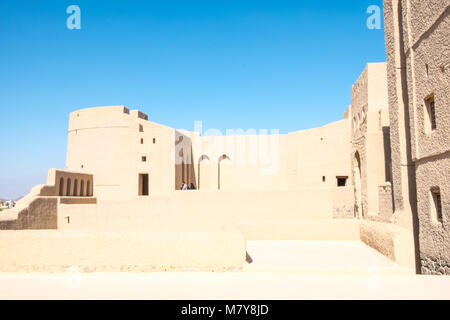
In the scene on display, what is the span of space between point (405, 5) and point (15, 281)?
11455mm

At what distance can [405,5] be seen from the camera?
387 inches

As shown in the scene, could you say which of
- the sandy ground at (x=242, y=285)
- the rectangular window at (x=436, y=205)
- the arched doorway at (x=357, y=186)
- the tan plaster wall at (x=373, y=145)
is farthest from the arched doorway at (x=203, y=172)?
the sandy ground at (x=242, y=285)

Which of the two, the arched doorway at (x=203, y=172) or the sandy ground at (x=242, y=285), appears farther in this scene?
the arched doorway at (x=203, y=172)

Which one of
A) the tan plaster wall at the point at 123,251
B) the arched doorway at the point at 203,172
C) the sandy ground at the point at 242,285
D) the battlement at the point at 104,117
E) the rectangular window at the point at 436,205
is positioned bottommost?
the sandy ground at the point at 242,285

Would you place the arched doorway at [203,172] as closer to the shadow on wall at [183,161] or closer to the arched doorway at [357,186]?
the shadow on wall at [183,161]

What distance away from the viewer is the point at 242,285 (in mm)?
5387

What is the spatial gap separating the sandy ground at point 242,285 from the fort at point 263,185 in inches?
28.0

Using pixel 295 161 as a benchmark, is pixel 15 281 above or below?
below

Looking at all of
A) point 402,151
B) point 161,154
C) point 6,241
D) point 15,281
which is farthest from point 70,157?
point 402,151

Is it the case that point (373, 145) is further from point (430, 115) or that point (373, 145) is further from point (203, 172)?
point (203, 172)

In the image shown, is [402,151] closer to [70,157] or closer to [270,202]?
[270,202]

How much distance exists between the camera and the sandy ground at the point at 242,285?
4.79 meters

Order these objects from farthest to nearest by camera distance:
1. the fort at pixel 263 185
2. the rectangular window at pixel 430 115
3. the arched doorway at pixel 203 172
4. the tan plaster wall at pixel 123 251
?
1. the arched doorway at pixel 203 172
2. the rectangular window at pixel 430 115
3. the fort at pixel 263 185
4. the tan plaster wall at pixel 123 251

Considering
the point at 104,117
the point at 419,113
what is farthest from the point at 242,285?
the point at 104,117
